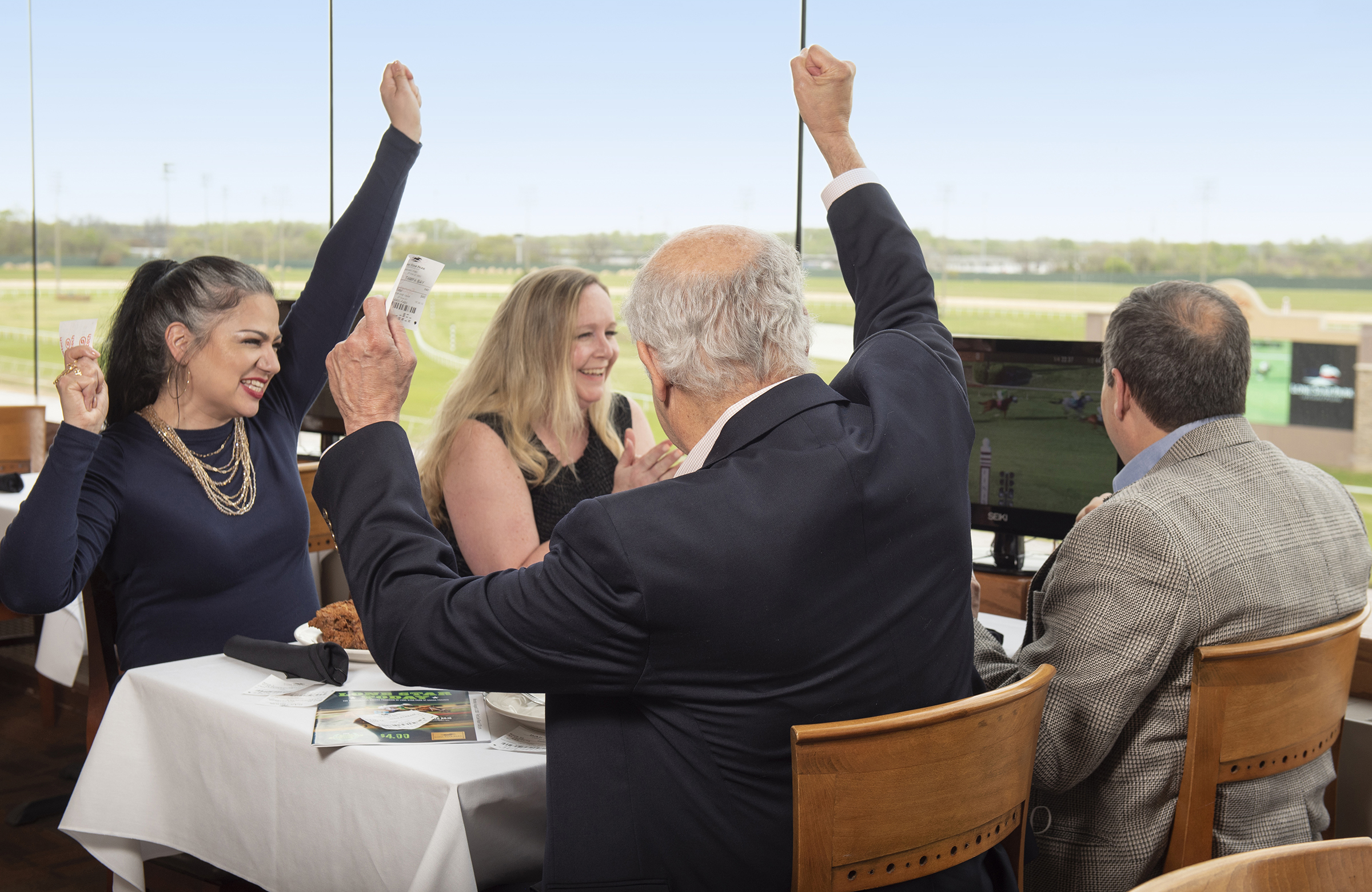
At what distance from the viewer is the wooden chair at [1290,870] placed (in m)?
0.68

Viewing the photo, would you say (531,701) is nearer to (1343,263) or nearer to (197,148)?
(197,148)

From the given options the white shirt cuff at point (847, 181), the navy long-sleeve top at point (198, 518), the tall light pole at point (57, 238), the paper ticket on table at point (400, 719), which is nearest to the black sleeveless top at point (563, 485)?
the navy long-sleeve top at point (198, 518)

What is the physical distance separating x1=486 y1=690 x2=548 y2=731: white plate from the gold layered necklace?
780 millimetres

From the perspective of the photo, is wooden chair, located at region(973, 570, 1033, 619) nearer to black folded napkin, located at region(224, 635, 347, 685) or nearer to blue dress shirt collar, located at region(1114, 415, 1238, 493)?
blue dress shirt collar, located at region(1114, 415, 1238, 493)

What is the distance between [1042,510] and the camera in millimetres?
2383

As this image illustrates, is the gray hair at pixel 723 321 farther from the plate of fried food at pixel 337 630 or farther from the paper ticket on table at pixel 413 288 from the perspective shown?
the plate of fried food at pixel 337 630

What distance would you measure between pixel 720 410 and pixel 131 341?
1387 millimetres

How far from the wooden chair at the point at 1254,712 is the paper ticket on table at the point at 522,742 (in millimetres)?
808

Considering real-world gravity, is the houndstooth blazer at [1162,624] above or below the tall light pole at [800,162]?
below

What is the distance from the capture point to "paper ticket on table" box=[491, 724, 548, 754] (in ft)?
4.23

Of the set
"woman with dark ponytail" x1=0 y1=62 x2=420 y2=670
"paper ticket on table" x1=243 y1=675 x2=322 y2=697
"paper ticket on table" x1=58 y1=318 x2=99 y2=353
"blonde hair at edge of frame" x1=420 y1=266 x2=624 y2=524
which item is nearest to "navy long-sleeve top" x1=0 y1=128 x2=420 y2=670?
"woman with dark ponytail" x1=0 y1=62 x2=420 y2=670

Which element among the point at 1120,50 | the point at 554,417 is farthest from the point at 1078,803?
the point at 1120,50

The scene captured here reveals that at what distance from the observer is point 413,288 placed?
1.39m

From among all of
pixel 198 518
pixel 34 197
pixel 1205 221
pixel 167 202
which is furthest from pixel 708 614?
pixel 167 202
